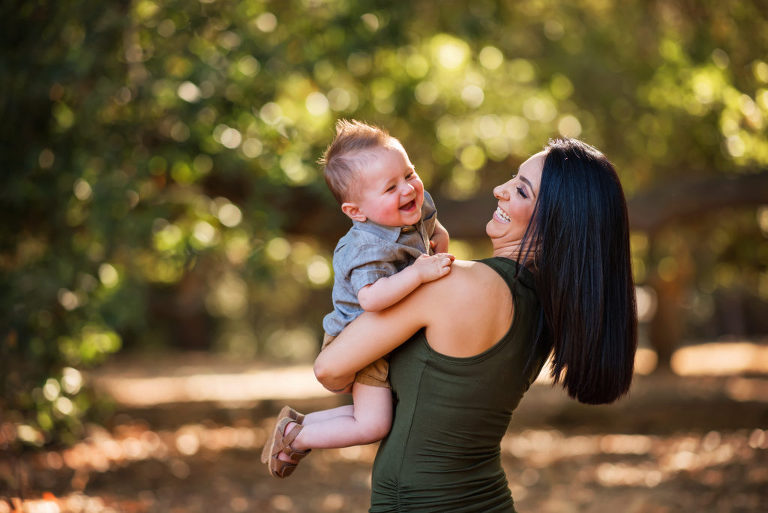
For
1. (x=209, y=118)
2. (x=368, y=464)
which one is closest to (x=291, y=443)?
(x=209, y=118)

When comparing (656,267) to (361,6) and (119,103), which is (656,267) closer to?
(361,6)

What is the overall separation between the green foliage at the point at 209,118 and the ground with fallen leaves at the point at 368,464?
1053mm

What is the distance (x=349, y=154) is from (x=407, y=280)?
50cm

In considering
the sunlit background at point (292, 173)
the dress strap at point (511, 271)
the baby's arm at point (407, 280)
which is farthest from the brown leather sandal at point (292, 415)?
the sunlit background at point (292, 173)

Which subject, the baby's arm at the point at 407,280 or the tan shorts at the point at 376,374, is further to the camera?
the tan shorts at the point at 376,374

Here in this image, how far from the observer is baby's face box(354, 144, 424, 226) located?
2320mm

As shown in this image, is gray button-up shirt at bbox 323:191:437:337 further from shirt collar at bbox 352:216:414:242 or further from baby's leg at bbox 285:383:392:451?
baby's leg at bbox 285:383:392:451

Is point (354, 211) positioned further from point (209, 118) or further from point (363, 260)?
point (209, 118)

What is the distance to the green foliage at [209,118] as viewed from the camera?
19.0 feet

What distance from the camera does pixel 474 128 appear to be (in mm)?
8406

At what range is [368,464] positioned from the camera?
28.2 ft

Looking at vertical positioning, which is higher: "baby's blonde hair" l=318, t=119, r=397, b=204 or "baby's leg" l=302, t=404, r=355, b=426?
"baby's blonde hair" l=318, t=119, r=397, b=204

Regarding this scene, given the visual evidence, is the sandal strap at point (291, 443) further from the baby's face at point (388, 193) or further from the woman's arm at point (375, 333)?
the baby's face at point (388, 193)

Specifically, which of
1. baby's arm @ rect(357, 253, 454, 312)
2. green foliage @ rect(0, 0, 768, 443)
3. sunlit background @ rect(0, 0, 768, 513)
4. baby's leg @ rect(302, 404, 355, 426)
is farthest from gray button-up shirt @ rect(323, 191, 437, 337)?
green foliage @ rect(0, 0, 768, 443)
